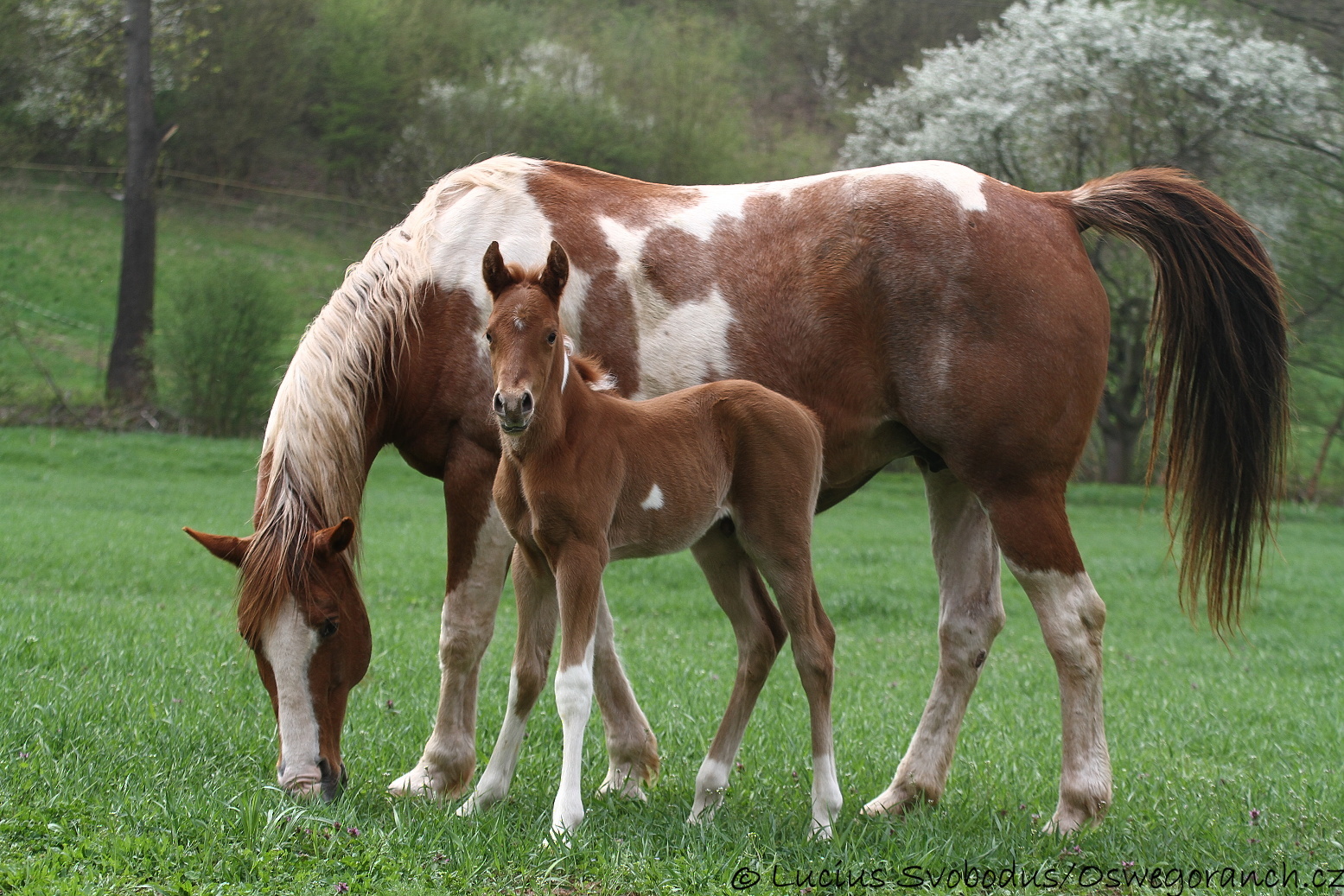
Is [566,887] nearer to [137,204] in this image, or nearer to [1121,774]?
[1121,774]

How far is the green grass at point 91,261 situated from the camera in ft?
71.5

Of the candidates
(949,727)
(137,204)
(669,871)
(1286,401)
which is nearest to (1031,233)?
(1286,401)

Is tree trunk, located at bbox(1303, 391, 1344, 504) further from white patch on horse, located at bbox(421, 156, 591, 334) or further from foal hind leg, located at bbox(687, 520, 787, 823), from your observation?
white patch on horse, located at bbox(421, 156, 591, 334)

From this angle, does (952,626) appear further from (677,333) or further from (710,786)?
(677,333)

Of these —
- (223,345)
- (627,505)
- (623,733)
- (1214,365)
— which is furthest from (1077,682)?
(223,345)

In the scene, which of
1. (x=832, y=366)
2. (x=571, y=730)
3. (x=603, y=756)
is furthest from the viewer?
(x=603, y=756)

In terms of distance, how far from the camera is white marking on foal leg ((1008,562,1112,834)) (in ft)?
13.2

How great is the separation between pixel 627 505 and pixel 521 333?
0.75 metres

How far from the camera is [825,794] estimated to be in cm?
365

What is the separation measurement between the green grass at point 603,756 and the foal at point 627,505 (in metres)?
0.31

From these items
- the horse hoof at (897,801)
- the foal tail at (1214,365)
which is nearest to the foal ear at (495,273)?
the horse hoof at (897,801)

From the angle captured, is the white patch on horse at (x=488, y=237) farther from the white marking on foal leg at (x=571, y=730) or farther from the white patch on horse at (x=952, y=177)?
the white marking on foal leg at (x=571, y=730)

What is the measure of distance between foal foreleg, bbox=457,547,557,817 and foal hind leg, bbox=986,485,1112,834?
5.67ft

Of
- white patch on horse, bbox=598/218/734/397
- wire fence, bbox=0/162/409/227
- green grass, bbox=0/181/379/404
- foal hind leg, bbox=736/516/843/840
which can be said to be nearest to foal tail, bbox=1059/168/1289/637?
white patch on horse, bbox=598/218/734/397
